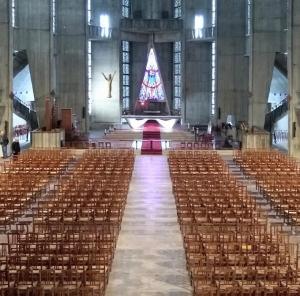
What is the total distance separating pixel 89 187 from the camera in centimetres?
2239

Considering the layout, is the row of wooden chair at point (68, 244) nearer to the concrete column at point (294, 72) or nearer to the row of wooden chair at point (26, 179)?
the row of wooden chair at point (26, 179)

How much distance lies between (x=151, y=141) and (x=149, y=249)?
23.9m

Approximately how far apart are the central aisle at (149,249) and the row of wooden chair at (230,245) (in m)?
0.46

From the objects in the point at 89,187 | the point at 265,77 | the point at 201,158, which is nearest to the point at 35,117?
the point at 265,77

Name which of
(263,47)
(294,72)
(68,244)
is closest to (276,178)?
(68,244)

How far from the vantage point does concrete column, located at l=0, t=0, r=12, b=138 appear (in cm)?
3825

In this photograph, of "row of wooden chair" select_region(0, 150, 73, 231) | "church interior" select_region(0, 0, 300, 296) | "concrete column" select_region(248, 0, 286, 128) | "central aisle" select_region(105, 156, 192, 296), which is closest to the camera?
"church interior" select_region(0, 0, 300, 296)

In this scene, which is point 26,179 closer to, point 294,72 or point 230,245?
point 230,245

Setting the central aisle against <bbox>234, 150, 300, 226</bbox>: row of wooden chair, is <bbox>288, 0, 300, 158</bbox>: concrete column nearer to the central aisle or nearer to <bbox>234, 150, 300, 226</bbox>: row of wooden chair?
<bbox>234, 150, 300, 226</bbox>: row of wooden chair

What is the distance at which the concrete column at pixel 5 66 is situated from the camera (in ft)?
125

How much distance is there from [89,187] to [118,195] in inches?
78.5

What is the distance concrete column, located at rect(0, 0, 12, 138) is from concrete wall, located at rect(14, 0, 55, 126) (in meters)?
5.43

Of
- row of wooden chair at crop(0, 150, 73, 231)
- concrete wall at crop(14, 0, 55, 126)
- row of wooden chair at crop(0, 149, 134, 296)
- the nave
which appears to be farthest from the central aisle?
concrete wall at crop(14, 0, 55, 126)

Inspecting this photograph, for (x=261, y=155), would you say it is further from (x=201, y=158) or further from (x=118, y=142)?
(x=118, y=142)
